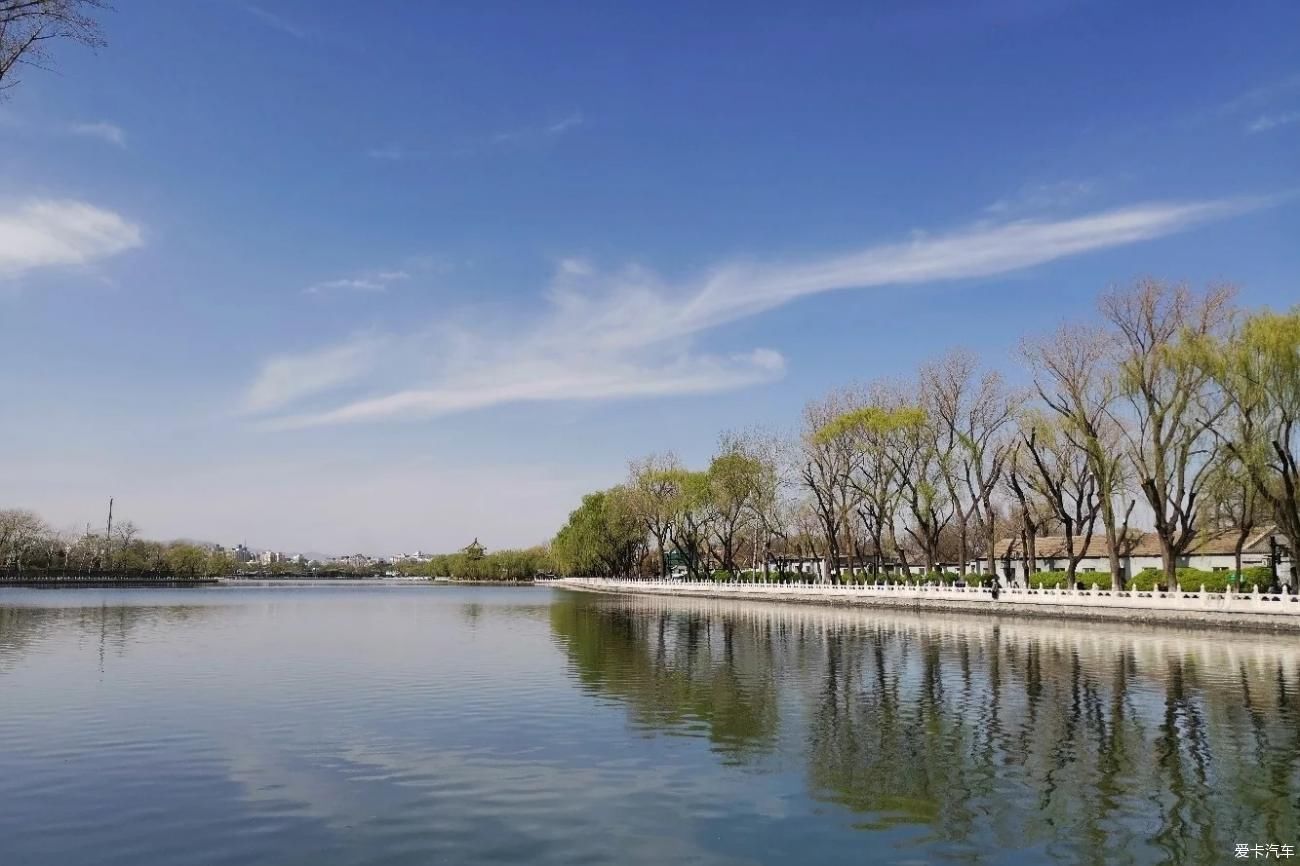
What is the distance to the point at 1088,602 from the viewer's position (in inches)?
1759

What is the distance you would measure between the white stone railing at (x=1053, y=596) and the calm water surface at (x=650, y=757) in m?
5.63

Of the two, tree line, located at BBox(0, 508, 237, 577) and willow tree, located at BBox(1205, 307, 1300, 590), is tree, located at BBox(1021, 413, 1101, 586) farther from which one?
tree line, located at BBox(0, 508, 237, 577)

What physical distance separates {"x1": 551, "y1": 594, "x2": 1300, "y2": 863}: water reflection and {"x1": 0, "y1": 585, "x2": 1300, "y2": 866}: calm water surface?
0.26 feet

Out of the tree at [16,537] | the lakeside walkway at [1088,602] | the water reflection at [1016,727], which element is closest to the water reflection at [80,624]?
the water reflection at [1016,727]

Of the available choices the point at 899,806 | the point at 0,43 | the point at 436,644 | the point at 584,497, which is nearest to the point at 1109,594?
the point at 436,644

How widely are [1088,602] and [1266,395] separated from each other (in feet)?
40.4

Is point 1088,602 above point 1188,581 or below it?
below

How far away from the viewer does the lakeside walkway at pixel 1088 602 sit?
36000 millimetres

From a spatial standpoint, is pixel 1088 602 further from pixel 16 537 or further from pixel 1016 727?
pixel 16 537

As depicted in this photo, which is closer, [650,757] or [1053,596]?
[650,757]

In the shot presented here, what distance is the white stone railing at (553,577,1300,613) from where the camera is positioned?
120 ft

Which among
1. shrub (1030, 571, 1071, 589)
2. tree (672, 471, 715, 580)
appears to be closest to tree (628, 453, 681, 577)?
tree (672, 471, 715, 580)

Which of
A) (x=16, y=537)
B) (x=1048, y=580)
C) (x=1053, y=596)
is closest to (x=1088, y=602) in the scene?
(x=1053, y=596)

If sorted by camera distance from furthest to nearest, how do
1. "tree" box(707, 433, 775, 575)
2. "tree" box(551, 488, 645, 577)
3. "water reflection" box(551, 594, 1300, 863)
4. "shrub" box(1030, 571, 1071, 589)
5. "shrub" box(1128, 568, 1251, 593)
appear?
"tree" box(551, 488, 645, 577) < "tree" box(707, 433, 775, 575) < "shrub" box(1030, 571, 1071, 589) < "shrub" box(1128, 568, 1251, 593) < "water reflection" box(551, 594, 1300, 863)
